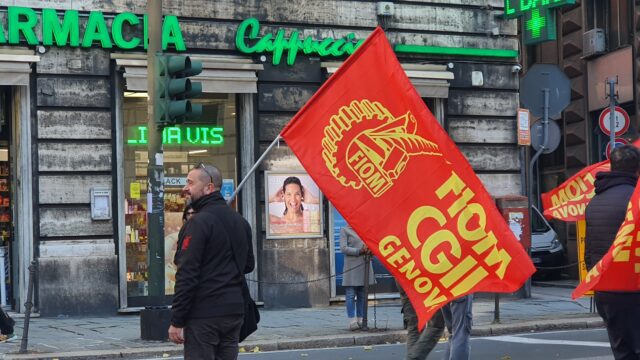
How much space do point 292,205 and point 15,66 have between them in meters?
4.82

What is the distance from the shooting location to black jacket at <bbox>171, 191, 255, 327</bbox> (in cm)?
672

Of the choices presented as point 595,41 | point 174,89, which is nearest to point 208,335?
point 174,89


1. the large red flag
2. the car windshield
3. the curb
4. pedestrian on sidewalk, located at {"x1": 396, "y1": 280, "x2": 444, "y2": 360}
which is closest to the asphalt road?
the curb

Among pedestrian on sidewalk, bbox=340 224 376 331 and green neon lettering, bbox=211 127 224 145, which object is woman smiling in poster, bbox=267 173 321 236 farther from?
pedestrian on sidewalk, bbox=340 224 376 331

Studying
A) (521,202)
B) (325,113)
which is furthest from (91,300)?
(325,113)

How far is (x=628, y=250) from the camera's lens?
6.57 m

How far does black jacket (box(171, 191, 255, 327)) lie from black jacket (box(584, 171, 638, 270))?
222 cm

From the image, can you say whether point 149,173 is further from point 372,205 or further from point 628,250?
point 628,250

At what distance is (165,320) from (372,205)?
598cm

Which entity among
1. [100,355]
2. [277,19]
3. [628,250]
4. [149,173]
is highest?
[277,19]

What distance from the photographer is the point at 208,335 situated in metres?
6.78

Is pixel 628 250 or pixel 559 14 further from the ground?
pixel 559 14

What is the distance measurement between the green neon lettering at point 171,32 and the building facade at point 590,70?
34.4 feet

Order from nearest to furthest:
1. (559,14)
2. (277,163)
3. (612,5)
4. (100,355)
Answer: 1. (100,355)
2. (277,163)
3. (612,5)
4. (559,14)
